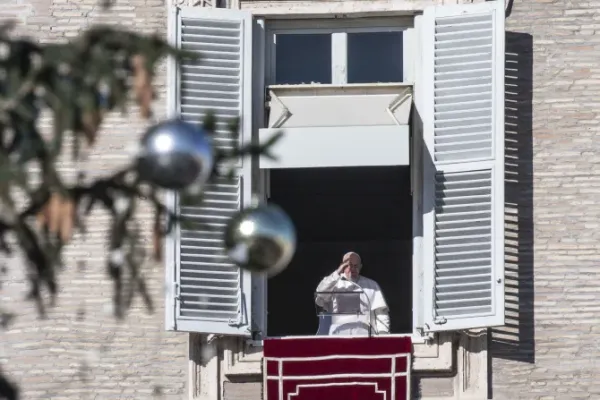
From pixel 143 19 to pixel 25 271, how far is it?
1.46 meters

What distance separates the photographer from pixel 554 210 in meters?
14.5

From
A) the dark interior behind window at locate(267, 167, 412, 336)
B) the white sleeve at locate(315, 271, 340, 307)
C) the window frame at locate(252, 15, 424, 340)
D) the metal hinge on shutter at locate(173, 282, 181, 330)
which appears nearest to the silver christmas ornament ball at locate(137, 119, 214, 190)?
the metal hinge on shutter at locate(173, 282, 181, 330)

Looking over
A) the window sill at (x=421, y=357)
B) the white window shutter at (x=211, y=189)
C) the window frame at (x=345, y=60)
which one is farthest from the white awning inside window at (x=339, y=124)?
the window sill at (x=421, y=357)

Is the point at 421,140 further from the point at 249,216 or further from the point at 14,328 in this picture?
the point at 249,216

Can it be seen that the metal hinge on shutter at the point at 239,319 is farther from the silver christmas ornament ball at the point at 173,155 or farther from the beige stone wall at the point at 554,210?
the silver christmas ornament ball at the point at 173,155

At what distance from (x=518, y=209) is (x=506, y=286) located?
41 cm

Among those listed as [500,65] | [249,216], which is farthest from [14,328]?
[249,216]

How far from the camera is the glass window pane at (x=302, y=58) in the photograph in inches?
576

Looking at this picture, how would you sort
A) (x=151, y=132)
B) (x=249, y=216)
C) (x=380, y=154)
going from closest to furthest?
(x=151, y=132) → (x=249, y=216) → (x=380, y=154)

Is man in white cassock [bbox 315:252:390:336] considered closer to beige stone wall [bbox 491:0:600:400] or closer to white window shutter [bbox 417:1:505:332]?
white window shutter [bbox 417:1:505:332]

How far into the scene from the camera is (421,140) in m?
14.4

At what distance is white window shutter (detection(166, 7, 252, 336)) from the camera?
1414cm

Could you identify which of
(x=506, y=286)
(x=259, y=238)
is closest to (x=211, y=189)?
(x=506, y=286)

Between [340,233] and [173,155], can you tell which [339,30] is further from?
[173,155]
